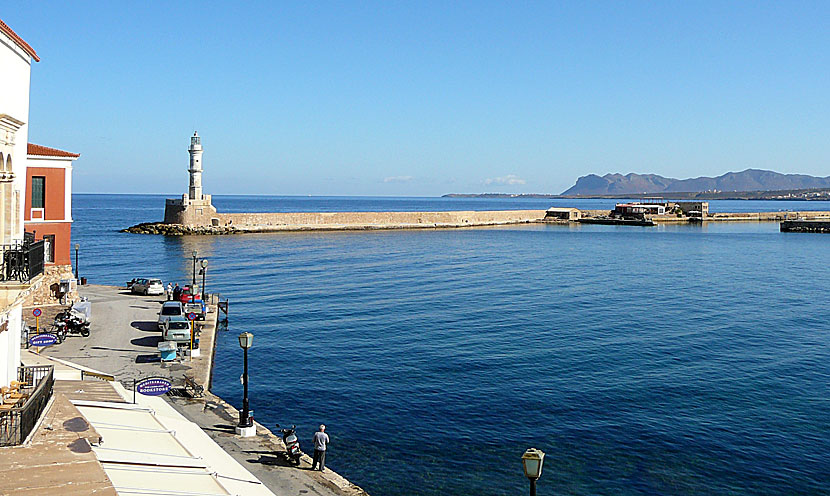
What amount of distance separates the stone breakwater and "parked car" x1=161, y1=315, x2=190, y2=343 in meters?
78.9

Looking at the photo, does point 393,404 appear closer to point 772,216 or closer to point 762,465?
point 762,465

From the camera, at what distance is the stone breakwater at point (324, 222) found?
356 feet

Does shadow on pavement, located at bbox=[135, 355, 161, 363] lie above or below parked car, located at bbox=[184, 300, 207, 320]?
below

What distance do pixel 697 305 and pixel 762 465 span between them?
27.5 meters

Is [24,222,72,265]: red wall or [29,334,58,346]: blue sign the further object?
[24,222,72,265]: red wall

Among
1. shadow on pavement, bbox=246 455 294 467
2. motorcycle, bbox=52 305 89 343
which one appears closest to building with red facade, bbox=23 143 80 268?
motorcycle, bbox=52 305 89 343

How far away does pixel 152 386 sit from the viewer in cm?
1842

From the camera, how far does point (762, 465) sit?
19.2 metres

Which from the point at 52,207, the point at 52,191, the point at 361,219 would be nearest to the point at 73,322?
the point at 52,207

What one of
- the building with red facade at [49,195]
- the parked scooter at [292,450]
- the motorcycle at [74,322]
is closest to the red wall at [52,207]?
the building with red facade at [49,195]

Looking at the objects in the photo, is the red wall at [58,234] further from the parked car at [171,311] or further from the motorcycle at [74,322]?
the parked car at [171,311]

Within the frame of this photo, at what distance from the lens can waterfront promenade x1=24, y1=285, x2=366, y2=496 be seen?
16.5 m

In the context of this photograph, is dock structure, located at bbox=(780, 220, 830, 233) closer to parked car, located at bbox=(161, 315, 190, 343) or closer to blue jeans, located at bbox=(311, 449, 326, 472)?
parked car, located at bbox=(161, 315, 190, 343)

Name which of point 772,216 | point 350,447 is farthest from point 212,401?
point 772,216
